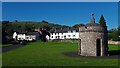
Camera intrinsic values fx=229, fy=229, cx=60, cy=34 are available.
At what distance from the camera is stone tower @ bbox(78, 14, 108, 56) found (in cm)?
3462

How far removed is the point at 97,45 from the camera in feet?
116

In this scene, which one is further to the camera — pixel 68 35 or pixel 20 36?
pixel 20 36

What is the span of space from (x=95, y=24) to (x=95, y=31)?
127cm

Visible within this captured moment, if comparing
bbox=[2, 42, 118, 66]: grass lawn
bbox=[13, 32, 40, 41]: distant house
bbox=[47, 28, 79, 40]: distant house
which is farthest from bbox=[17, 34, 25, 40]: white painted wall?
bbox=[2, 42, 118, 66]: grass lawn

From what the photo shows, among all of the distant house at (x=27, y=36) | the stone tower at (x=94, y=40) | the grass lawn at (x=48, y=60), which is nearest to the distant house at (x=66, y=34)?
the distant house at (x=27, y=36)

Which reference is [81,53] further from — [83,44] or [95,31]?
[95,31]

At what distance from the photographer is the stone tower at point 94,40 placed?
34625 millimetres

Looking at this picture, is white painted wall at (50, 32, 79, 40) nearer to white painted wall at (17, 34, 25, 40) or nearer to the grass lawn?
white painted wall at (17, 34, 25, 40)

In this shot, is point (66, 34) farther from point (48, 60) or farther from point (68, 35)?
point (48, 60)

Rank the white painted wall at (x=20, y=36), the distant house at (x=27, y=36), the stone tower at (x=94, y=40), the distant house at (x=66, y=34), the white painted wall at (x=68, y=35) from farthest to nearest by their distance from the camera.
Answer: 1. the white painted wall at (x=20, y=36)
2. the distant house at (x=27, y=36)
3. the distant house at (x=66, y=34)
4. the white painted wall at (x=68, y=35)
5. the stone tower at (x=94, y=40)

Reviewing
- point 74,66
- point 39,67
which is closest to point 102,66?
point 74,66

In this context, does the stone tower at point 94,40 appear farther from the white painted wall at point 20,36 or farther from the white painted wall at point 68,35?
the white painted wall at point 20,36

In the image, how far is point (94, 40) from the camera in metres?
34.5

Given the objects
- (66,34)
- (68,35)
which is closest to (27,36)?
(66,34)
